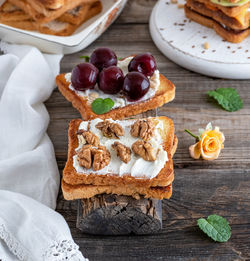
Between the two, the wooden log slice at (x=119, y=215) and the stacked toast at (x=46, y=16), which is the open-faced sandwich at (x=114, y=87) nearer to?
the wooden log slice at (x=119, y=215)

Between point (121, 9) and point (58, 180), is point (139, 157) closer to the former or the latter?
point (58, 180)

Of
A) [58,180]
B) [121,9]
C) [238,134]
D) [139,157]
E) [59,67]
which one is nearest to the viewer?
[139,157]

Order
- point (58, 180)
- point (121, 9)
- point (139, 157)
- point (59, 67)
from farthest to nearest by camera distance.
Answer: point (121, 9) < point (59, 67) < point (58, 180) < point (139, 157)

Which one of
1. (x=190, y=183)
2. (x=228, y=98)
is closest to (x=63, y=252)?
(x=190, y=183)

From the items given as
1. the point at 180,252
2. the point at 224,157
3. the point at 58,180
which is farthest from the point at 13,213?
the point at 224,157

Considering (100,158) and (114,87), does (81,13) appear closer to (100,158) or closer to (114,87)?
(114,87)

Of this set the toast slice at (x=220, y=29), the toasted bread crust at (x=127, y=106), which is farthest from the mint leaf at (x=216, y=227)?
the toast slice at (x=220, y=29)

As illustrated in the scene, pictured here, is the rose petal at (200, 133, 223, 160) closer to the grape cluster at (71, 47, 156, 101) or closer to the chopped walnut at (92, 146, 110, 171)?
the grape cluster at (71, 47, 156, 101)
